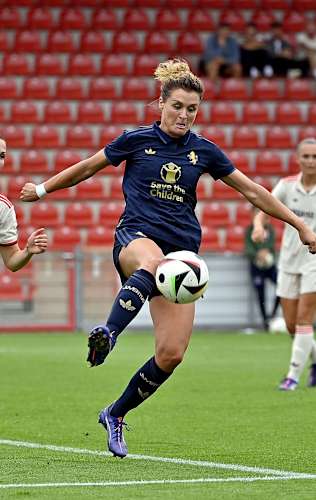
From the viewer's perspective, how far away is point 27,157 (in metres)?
24.1

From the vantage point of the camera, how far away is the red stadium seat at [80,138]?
24516 millimetres

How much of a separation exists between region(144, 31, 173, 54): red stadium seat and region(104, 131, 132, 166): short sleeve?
1978cm

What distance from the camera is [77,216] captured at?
76.2 ft

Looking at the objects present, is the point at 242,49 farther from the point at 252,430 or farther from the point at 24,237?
the point at 252,430

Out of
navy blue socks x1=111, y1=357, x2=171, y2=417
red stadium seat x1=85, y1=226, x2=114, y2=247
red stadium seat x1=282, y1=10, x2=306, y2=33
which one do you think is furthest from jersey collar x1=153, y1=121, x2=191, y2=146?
red stadium seat x1=282, y1=10, x2=306, y2=33

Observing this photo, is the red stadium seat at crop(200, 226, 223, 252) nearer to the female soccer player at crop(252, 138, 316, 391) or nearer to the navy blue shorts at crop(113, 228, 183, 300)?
the female soccer player at crop(252, 138, 316, 391)

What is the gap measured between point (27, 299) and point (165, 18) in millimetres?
9527

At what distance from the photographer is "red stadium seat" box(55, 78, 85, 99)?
25.6m

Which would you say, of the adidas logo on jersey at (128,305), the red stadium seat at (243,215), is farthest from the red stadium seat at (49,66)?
the adidas logo on jersey at (128,305)

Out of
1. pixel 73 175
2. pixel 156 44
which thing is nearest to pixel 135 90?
pixel 156 44

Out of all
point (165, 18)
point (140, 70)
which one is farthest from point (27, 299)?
point (165, 18)

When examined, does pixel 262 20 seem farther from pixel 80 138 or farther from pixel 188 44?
pixel 80 138

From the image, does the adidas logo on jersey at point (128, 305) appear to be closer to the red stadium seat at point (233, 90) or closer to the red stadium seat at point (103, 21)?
the red stadium seat at point (233, 90)

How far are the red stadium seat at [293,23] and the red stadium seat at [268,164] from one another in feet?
14.8
